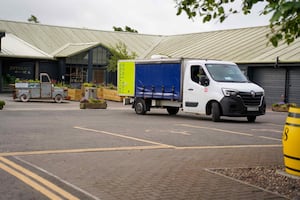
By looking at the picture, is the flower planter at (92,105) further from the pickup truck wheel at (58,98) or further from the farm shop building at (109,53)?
the farm shop building at (109,53)

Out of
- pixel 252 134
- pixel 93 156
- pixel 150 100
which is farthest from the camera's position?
pixel 150 100

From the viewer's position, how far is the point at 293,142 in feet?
26.4

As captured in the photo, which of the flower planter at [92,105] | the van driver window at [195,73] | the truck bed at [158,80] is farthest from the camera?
the flower planter at [92,105]

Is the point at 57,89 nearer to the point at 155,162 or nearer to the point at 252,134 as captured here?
the point at 252,134

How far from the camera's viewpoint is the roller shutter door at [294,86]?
107 ft

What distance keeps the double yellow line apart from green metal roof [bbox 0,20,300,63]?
25.9 meters

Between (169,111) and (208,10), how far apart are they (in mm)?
16310

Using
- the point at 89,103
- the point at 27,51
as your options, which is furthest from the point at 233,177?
the point at 27,51

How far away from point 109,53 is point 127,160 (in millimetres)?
38754

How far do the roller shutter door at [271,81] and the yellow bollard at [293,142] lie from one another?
86.6 ft

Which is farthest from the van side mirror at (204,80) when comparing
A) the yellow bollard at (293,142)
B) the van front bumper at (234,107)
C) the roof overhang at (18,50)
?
the roof overhang at (18,50)

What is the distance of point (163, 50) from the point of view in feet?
164

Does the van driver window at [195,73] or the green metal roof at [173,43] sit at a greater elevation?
the green metal roof at [173,43]

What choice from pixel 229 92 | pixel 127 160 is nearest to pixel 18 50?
pixel 229 92
